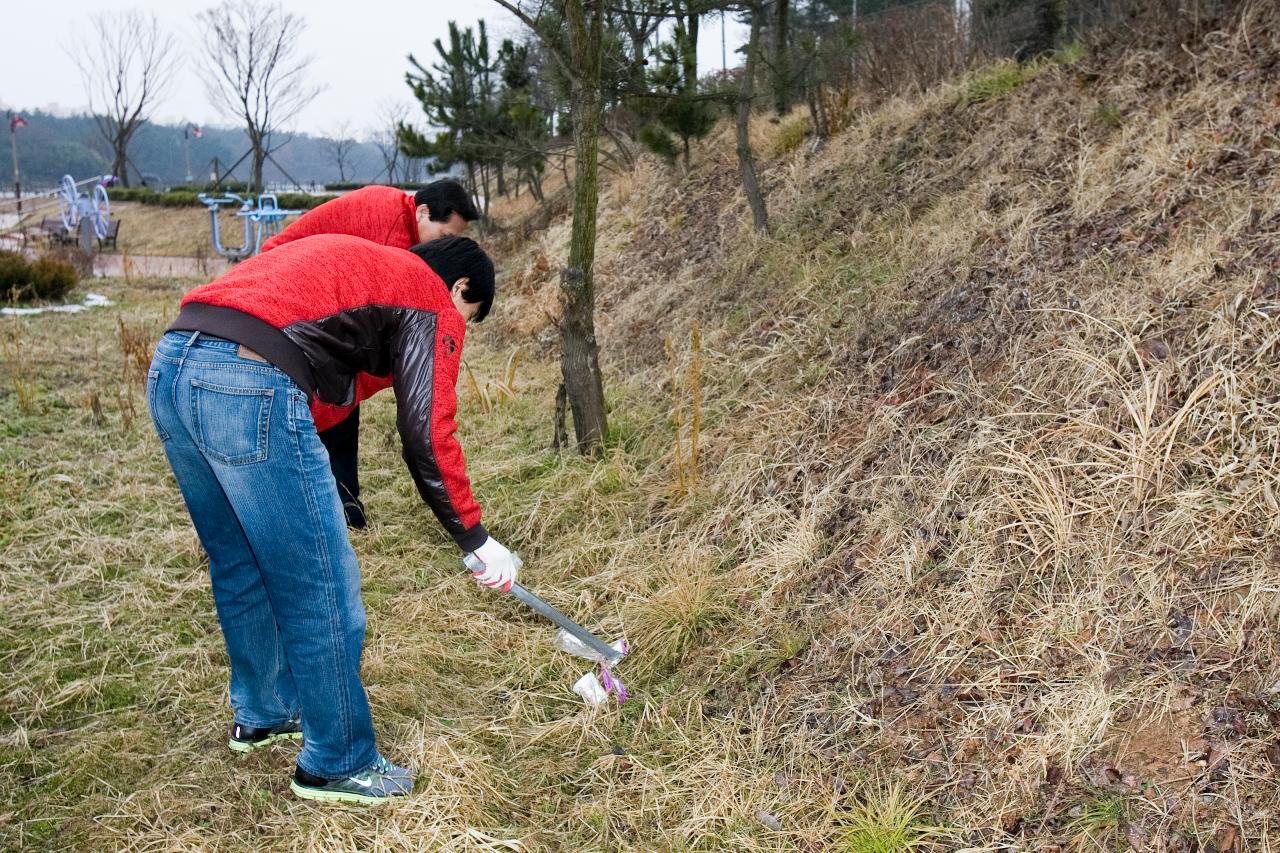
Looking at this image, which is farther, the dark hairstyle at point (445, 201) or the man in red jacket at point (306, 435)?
the dark hairstyle at point (445, 201)

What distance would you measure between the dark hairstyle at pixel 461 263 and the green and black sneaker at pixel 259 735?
1.26 m

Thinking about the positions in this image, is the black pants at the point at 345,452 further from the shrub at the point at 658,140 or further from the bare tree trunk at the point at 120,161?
the bare tree trunk at the point at 120,161

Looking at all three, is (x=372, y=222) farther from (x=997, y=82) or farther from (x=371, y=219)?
(x=997, y=82)

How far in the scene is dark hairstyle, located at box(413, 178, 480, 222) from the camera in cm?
305

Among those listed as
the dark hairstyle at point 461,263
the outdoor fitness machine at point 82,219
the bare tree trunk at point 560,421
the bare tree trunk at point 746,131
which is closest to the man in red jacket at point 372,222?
the dark hairstyle at point 461,263

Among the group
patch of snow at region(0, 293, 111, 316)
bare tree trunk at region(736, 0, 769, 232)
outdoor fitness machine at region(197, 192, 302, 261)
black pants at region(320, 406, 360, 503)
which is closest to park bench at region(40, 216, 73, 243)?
outdoor fitness machine at region(197, 192, 302, 261)

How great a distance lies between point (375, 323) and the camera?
195cm

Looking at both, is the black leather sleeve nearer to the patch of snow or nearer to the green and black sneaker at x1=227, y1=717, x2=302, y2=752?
the green and black sneaker at x1=227, y1=717, x2=302, y2=752

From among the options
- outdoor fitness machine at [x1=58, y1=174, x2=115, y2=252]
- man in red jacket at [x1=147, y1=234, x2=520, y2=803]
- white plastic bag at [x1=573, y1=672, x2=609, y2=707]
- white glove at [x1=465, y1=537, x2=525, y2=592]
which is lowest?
white plastic bag at [x1=573, y1=672, x2=609, y2=707]

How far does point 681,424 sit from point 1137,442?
2076 mm

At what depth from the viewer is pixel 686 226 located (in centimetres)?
755

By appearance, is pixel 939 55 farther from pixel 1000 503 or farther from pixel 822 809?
pixel 822 809

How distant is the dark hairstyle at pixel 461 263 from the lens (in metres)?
2.22

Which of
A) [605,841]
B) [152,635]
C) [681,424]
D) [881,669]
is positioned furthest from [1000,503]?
[152,635]
